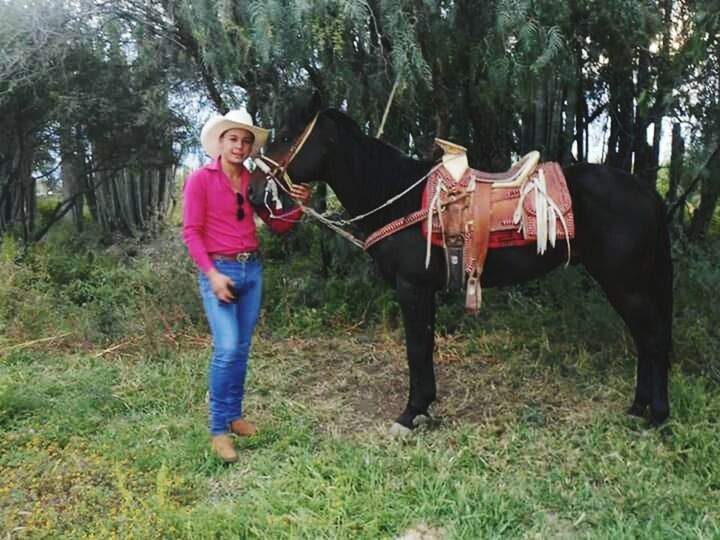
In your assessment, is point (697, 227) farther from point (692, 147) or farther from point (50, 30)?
point (50, 30)

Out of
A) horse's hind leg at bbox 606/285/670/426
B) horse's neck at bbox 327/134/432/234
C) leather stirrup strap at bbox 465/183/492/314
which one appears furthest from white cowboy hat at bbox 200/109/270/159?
horse's hind leg at bbox 606/285/670/426

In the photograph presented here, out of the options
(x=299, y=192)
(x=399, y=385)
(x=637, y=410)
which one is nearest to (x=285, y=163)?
(x=299, y=192)

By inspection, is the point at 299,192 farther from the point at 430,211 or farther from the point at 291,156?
the point at 430,211

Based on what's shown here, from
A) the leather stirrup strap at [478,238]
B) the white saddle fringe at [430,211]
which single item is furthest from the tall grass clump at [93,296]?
the leather stirrup strap at [478,238]

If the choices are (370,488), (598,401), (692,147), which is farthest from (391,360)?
(692,147)

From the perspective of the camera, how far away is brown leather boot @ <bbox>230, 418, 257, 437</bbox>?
10.2ft

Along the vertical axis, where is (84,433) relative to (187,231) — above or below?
below

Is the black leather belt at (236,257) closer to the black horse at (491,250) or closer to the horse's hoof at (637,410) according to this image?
the black horse at (491,250)

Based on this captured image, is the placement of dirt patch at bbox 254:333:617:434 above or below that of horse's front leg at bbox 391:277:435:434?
below

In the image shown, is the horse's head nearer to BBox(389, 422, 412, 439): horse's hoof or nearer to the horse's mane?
the horse's mane

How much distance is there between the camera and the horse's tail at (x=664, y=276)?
117 inches

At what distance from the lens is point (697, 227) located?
16.0 feet

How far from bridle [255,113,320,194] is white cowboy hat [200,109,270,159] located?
0.11m

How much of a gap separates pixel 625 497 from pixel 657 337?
90cm
